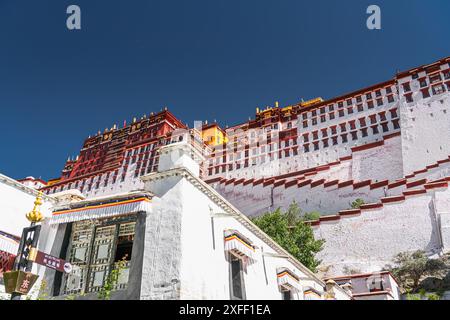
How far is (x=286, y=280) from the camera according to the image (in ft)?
36.0

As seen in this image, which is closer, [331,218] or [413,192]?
[413,192]

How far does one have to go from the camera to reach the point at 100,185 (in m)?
48.3

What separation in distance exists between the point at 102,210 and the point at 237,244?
2786 mm

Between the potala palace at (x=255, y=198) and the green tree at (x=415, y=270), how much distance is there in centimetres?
172

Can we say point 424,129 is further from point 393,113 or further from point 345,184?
point 345,184

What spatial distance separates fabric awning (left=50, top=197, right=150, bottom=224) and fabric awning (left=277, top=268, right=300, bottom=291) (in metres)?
4.32

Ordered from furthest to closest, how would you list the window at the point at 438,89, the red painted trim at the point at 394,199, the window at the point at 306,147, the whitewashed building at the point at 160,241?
the window at the point at 306,147 → the window at the point at 438,89 → the red painted trim at the point at 394,199 → the whitewashed building at the point at 160,241

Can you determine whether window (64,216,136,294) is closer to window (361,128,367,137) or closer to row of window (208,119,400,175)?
row of window (208,119,400,175)

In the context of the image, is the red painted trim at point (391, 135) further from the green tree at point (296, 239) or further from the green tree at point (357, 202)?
the green tree at point (296, 239)

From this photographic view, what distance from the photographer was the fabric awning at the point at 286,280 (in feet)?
35.9

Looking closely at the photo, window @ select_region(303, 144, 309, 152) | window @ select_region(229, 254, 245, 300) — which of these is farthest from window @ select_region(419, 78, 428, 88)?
window @ select_region(229, 254, 245, 300)

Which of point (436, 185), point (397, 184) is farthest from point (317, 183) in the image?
point (436, 185)

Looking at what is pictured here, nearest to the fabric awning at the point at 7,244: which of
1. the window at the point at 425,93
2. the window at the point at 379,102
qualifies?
the window at the point at 425,93
